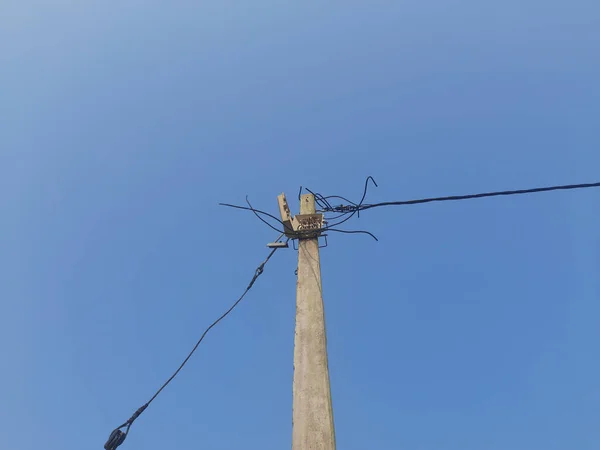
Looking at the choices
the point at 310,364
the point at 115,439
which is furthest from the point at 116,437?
the point at 310,364

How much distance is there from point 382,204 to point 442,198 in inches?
30.9

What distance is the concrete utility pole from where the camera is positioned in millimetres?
3877

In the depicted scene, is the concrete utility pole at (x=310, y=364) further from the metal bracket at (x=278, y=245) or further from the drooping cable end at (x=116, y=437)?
the drooping cable end at (x=116, y=437)

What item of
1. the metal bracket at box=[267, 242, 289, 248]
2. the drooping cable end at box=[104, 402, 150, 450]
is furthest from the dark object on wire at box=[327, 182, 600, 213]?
the drooping cable end at box=[104, 402, 150, 450]

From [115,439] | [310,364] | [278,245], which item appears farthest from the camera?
[278,245]

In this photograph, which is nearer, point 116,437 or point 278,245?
point 116,437

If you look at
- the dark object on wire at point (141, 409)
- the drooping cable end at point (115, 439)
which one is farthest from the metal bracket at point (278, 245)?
the drooping cable end at point (115, 439)

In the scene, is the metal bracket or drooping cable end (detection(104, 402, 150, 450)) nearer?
drooping cable end (detection(104, 402, 150, 450))

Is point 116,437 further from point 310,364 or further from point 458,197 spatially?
point 458,197

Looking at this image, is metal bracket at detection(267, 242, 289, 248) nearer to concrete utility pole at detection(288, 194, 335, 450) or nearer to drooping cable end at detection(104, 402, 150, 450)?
concrete utility pole at detection(288, 194, 335, 450)

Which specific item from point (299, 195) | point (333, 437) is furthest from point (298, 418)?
point (299, 195)

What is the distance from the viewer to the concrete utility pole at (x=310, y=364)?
3.88m

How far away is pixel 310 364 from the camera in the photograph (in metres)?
4.27

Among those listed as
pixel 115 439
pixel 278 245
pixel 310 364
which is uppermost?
pixel 278 245
